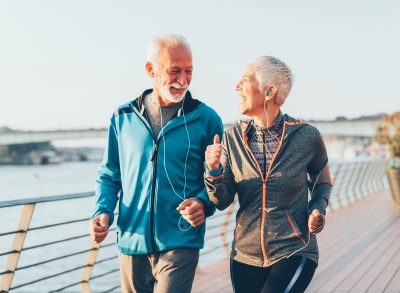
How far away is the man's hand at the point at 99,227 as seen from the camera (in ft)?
6.75

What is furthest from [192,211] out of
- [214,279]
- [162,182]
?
[214,279]

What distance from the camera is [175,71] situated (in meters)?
Answer: 2.09

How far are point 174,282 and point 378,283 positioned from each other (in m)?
2.93

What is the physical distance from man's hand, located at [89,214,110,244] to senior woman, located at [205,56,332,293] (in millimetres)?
380

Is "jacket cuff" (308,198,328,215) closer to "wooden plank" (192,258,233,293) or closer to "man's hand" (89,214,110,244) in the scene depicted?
"man's hand" (89,214,110,244)

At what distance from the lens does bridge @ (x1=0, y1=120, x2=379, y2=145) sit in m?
41.8

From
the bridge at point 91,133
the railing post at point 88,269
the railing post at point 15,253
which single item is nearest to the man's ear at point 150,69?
the railing post at point 15,253

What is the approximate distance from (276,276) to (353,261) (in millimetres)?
3754

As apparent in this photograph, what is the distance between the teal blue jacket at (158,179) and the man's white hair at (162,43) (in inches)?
7.3

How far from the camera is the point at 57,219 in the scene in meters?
18.2

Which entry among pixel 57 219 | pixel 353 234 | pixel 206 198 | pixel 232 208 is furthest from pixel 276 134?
pixel 57 219

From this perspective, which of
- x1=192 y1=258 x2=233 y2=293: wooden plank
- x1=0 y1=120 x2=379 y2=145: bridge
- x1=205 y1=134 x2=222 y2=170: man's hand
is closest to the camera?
x1=205 y1=134 x2=222 y2=170: man's hand

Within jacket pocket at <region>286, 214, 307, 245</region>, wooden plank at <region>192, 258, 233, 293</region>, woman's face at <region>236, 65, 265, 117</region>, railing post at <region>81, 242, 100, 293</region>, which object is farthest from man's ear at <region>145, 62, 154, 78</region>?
wooden plank at <region>192, 258, 233, 293</region>

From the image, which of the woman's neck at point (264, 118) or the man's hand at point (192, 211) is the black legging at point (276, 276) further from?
the woman's neck at point (264, 118)
